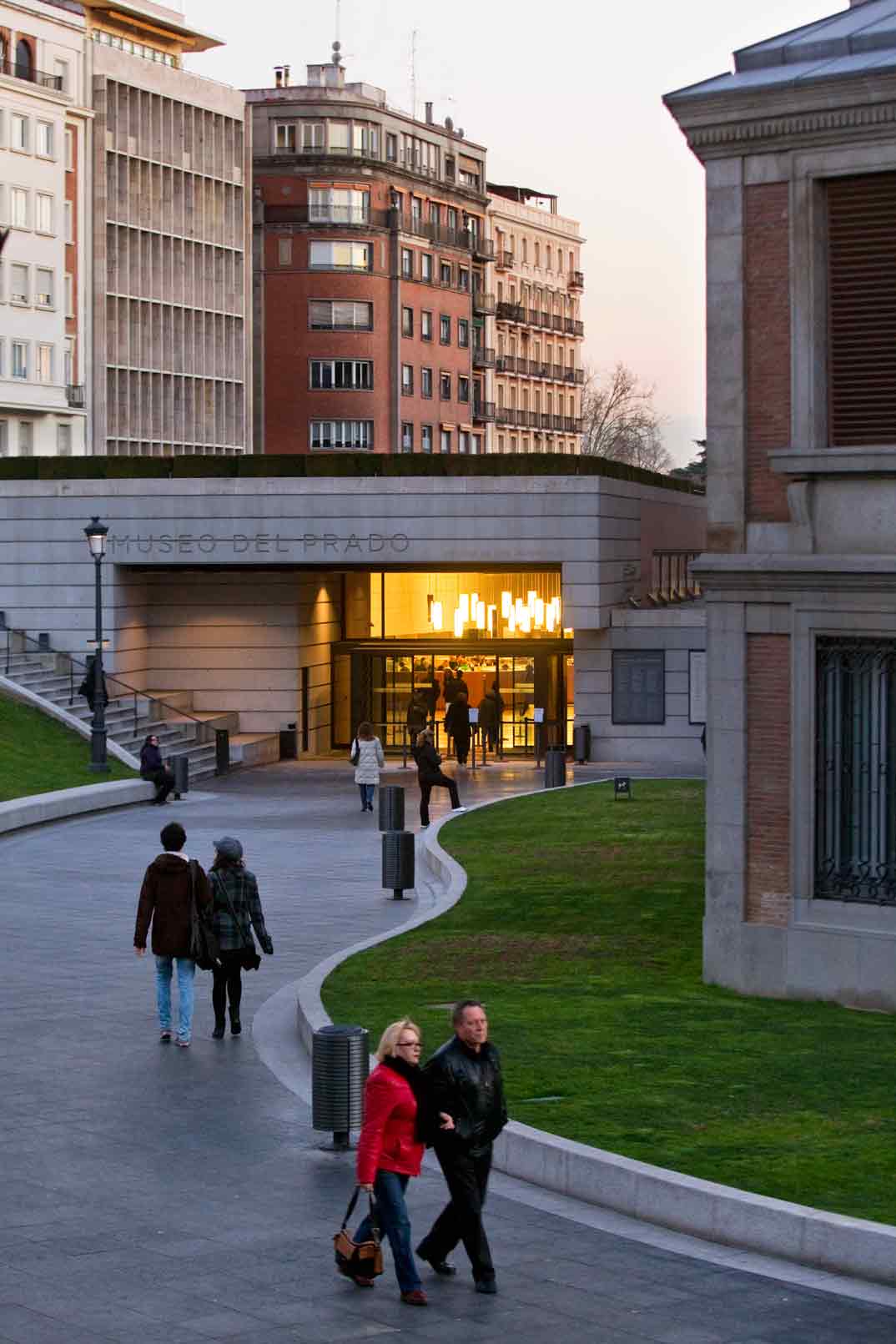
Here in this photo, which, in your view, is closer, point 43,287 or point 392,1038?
point 392,1038

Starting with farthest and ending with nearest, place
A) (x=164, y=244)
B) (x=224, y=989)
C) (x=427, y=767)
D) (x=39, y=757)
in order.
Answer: (x=164, y=244) < (x=39, y=757) < (x=427, y=767) < (x=224, y=989)

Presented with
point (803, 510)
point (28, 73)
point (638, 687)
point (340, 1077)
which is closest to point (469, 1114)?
point (340, 1077)

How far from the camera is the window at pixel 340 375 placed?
346 ft

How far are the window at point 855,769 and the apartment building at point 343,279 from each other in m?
86.4

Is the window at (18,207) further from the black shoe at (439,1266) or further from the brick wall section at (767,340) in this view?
the black shoe at (439,1266)

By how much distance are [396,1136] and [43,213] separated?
82.0 m

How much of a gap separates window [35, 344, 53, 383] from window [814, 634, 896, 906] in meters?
73.7

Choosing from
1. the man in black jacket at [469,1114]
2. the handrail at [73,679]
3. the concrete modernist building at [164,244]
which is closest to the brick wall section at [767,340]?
the man in black jacket at [469,1114]

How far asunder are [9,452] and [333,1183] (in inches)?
2999

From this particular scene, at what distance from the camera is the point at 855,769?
63.2 ft

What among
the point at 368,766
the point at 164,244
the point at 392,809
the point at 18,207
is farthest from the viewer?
the point at 164,244

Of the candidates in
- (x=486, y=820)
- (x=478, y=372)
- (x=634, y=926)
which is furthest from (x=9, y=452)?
(x=634, y=926)

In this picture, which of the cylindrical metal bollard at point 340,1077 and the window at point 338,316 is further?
the window at point 338,316

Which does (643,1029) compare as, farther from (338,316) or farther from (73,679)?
(338,316)
